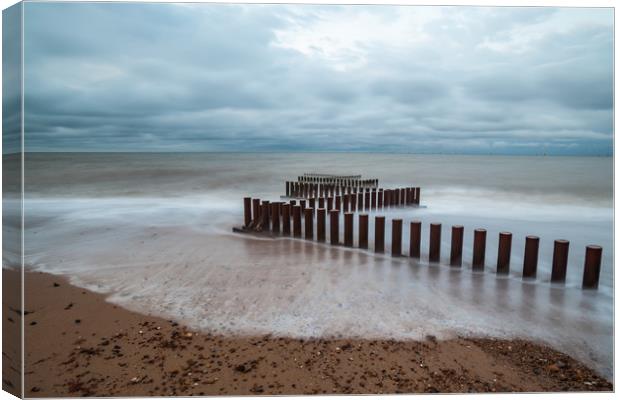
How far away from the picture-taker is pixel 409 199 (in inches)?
526

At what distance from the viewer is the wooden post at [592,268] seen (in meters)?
5.09

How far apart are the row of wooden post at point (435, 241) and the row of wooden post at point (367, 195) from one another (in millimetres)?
1807

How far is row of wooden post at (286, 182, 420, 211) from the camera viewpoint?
36.4 ft

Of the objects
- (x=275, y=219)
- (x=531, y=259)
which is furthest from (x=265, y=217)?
(x=531, y=259)

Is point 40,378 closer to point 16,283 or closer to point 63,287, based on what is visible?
point 16,283

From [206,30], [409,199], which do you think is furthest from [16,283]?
[409,199]

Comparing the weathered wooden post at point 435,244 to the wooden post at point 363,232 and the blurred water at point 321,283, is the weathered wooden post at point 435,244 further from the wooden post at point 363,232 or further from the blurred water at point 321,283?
the wooden post at point 363,232

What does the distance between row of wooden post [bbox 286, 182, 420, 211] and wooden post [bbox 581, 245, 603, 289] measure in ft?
19.4

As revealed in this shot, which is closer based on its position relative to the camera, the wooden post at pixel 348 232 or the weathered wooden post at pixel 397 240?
the weathered wooden post at pixel 397 240

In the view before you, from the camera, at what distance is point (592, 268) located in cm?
516

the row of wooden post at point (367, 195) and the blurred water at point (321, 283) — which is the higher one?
the row of wooden post at point (367, 195)

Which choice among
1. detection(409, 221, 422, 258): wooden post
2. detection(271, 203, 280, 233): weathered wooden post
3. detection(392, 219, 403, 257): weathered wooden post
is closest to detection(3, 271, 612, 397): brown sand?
detection(409, 221, 422, 258): wooden post

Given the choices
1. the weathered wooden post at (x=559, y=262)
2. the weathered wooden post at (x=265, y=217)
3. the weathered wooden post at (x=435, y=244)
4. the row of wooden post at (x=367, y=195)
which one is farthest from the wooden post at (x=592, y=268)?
the row of wooden post at (x=367, y=195)

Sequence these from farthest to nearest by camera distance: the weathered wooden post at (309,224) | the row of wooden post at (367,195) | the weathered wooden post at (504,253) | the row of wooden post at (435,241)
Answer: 1. the row of wooden post at (367,195)
2. the weathered wooden post at (309,224)
3. the weathered wooden post at (504,253)
4. the row of wooden post at (435,241)
